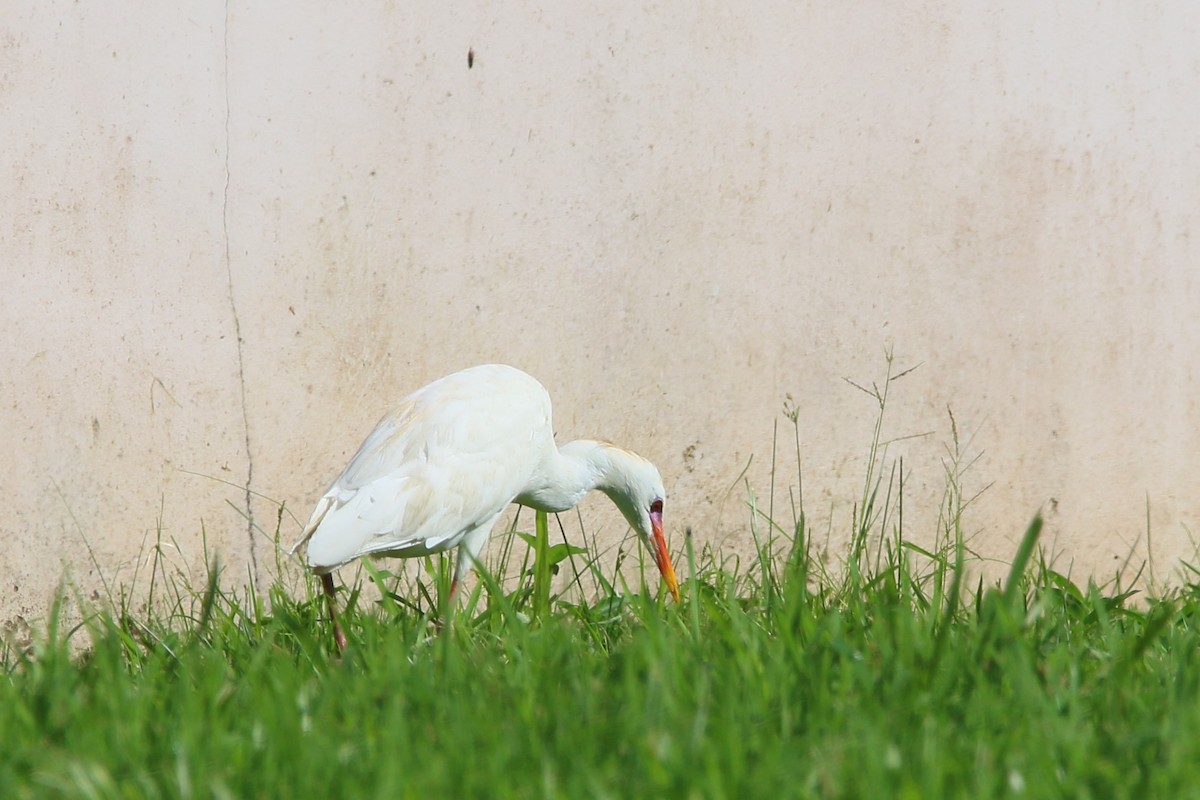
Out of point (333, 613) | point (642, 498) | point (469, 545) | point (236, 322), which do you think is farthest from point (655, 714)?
point (236, 322)

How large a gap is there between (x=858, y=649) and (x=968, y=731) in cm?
47

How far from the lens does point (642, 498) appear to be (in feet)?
11.7

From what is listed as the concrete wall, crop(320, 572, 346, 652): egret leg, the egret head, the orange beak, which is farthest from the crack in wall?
the orange beak

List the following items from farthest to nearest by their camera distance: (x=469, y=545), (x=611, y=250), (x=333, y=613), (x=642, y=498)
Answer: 1. (x=611, y=250)
2. (x=642, y=498)
3. (x=469, y=545)
4. (x=333, y=613)

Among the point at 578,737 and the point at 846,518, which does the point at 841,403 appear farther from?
the point at 578,737

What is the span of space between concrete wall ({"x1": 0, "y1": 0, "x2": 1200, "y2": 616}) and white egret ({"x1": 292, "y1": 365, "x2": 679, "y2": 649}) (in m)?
0.28

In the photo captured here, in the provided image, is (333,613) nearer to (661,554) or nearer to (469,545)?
(469,545)

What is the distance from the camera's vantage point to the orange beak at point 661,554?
11.8ft

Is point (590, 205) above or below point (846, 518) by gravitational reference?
above

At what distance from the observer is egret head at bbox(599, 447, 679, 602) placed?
138 inches

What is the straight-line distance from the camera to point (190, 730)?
1.83 metres

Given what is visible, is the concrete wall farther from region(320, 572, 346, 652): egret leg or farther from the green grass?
the green grass

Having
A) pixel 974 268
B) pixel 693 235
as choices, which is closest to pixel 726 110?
pixel 693 235

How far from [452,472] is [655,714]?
4.69 feet
